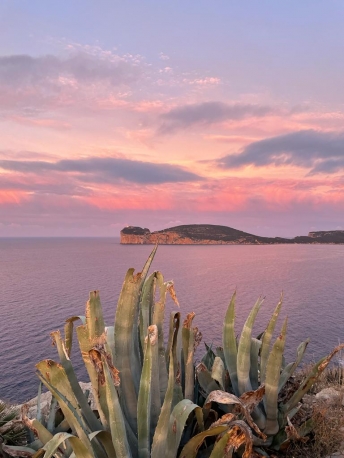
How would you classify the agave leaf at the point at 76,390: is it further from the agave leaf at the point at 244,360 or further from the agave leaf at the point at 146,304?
the agave leaf at the point at 244,360

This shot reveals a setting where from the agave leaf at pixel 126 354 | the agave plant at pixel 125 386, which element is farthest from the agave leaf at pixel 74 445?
the agave leaf at pixel 126 354

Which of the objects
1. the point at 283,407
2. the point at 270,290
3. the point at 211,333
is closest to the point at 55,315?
the point at 211,333

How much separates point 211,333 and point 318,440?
30.7 meters

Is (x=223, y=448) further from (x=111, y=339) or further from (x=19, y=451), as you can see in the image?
(x=19, y=451)

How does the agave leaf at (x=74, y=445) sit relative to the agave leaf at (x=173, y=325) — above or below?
below

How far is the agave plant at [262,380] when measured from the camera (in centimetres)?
379

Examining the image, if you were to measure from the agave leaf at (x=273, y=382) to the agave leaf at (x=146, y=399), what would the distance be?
1.35 metres

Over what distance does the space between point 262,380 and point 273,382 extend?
0.32 meters

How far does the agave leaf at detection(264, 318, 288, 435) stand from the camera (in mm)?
3770

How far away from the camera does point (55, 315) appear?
144 feet

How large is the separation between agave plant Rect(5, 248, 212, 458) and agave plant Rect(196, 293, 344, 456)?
17.1 inches

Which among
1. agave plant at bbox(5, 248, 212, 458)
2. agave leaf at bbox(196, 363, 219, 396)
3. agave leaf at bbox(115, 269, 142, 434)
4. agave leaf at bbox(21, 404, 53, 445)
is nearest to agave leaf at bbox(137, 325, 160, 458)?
agave plant at bbox(5, 248, 212, 458)

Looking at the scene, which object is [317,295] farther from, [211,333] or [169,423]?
[169,423]

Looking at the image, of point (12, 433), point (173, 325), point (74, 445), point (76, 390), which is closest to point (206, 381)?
point (173, 325)
